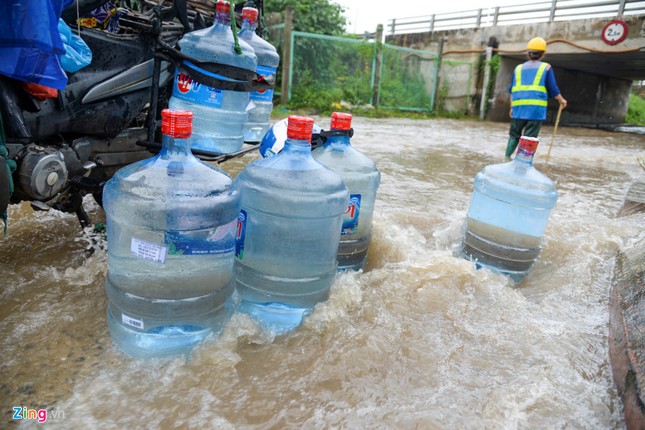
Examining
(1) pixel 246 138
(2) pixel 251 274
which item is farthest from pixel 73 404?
(1) pixel 246 138

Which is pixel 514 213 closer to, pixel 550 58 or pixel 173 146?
pixel 173 146

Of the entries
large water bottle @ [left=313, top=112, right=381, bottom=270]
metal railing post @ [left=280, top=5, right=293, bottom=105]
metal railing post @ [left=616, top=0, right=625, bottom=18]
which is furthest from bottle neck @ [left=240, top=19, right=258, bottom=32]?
metal railing post @ [left=616, top=0, right=625, bottom=18]

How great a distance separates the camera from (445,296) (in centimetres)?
251

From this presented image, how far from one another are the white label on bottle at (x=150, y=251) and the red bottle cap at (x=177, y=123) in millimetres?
422

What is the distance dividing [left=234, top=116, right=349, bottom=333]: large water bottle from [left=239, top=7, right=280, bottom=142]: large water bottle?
153 cm

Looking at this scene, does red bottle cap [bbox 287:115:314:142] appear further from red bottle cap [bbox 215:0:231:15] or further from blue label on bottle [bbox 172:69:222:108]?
red bottle cap [bbox 215:0:231:15]

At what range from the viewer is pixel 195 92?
2.68 m

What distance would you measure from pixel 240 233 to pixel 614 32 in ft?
54.4

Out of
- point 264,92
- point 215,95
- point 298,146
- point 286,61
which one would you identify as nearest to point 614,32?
point 286,61

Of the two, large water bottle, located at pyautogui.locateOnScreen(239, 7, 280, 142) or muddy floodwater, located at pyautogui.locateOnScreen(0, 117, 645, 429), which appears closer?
muddy floodwater, located at pyautogui.locateOnScreen(0, 117, 645, 429)

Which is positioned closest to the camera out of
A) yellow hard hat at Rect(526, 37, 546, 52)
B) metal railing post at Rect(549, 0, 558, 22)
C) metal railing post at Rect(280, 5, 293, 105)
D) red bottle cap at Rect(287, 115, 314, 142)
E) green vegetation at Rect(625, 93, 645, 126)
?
red bottle cap at Rect(287, 115, 314, 142)

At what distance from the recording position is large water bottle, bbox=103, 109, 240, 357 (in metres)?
1.76

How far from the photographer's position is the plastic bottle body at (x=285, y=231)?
2.08 meters

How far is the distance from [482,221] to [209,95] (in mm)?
1862
